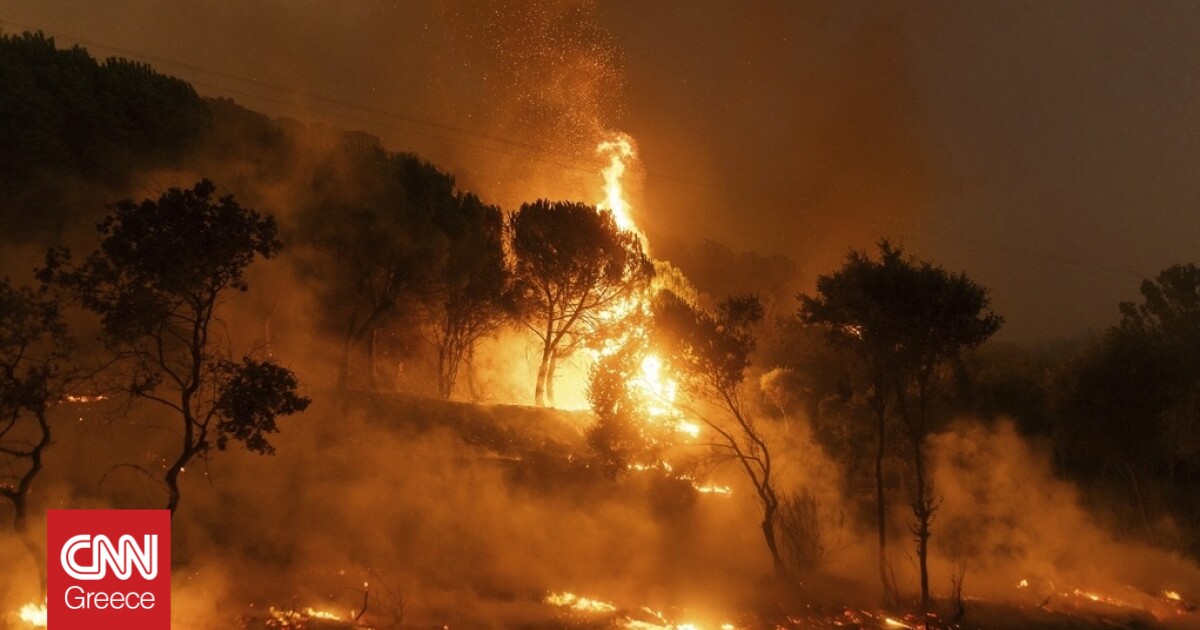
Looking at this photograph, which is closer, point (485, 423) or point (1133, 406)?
point (485, 423)

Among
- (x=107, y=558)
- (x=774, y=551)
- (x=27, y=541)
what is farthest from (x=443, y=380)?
(x=107, y=558)

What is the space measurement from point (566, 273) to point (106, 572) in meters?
23.6

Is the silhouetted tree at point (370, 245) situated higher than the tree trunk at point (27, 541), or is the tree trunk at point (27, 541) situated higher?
the silhouetted tree at point (370, 245)

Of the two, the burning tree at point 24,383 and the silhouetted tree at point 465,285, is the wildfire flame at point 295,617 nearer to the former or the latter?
the burning tree at point 24,383

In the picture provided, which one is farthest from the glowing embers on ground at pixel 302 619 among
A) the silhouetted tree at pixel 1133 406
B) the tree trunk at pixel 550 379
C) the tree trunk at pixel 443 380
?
the silhouetted tree at pixel 1133 406

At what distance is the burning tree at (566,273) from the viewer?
1278 inches

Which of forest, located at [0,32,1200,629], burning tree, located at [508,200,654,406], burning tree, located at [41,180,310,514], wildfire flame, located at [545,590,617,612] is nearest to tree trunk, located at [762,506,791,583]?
forest, located at [0,32,1200,629]

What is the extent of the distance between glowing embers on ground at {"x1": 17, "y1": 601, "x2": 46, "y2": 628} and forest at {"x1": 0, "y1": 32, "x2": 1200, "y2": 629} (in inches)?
4.0

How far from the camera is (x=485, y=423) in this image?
73.4ft

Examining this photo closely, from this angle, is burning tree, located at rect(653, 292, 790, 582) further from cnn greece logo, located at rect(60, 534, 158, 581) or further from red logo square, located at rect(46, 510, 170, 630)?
cnn greece logo, located at rect(60, 534, 158, 581)

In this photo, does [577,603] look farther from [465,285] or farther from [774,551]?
[465,285]

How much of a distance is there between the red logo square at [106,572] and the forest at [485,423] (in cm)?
76

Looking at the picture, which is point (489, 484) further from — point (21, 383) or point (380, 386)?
point (380, 386)

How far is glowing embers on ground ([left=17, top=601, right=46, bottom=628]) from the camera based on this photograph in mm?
10539
